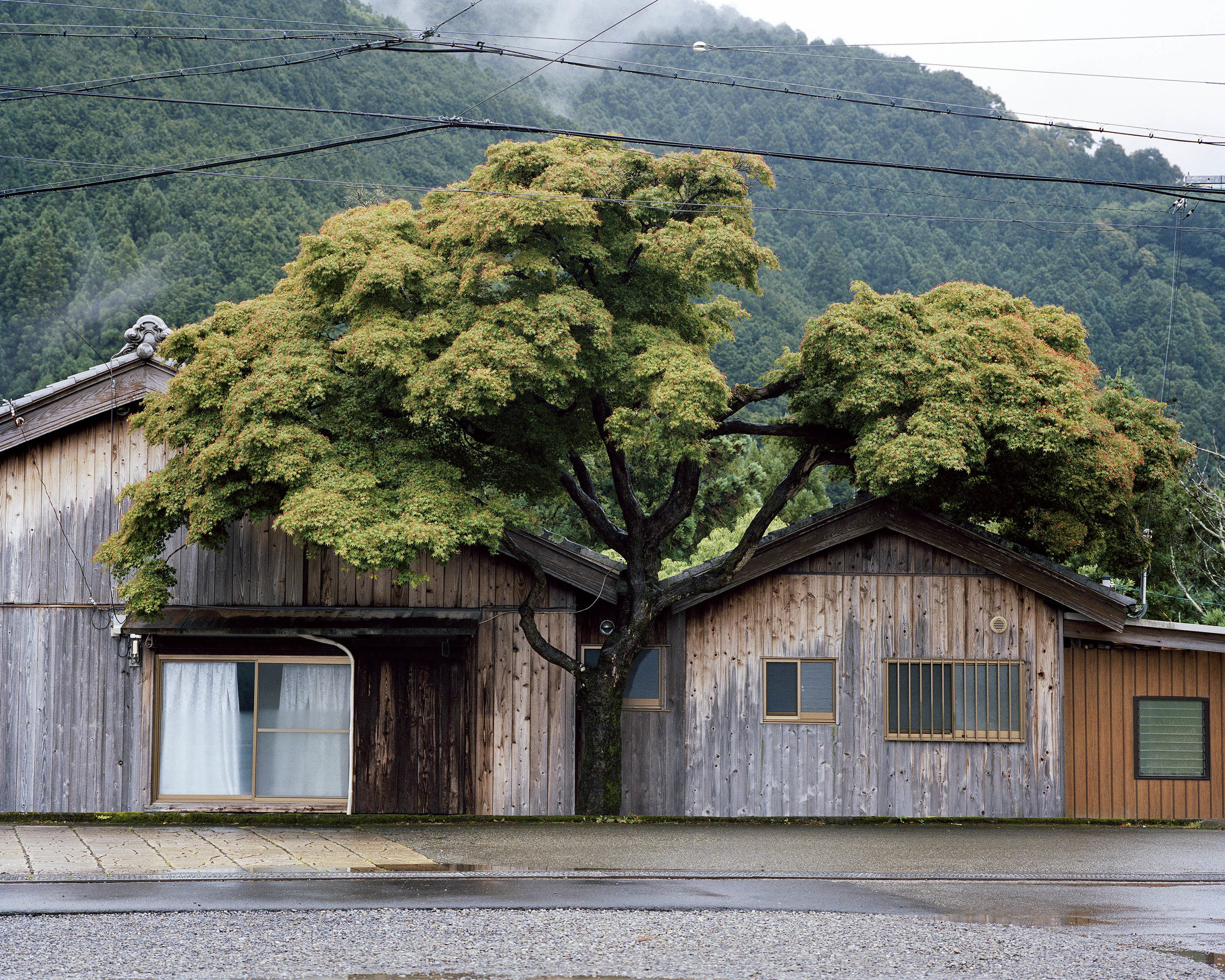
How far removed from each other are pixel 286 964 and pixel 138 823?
739 cm

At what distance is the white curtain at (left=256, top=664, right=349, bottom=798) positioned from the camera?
51.9 ft

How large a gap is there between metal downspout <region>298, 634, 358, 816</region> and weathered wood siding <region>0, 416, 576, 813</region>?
566 mm

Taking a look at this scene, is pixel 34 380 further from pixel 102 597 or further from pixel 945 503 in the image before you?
pixel 945 503

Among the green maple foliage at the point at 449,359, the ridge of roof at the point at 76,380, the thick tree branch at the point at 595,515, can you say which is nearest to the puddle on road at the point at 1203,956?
the green maple foliage at the point at 449,359

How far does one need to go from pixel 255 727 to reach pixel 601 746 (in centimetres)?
451

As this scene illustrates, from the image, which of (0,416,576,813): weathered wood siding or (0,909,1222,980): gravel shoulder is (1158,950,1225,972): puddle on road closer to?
(0,909,1222,980): gravel shoulder

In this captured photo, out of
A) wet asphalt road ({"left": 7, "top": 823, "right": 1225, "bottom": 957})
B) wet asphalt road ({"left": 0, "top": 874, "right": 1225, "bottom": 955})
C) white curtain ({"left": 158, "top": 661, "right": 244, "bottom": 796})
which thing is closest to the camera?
wet asphalt road ({"left": 0, "top": 874, "right": 1225, "bottom": 955})

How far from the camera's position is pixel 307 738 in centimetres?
1584

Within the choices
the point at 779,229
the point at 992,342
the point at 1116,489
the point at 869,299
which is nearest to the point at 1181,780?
the point at 1116,489

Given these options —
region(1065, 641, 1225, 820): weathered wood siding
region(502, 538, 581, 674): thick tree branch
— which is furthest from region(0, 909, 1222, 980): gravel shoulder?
region(1065, 641, 1225, 820): weathered wood siding

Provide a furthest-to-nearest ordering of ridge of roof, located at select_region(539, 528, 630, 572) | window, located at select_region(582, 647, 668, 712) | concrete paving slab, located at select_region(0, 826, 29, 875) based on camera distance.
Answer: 1. window, located at select_region(582, 647, 668, 712)
2. ridge of roof, located at select_region(539, 528, 630, 572)
3. concrete paving slab, located at select_region(0, 826, 29, 875)

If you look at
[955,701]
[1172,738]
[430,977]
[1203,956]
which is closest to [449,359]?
[430,977]

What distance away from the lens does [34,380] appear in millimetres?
57406

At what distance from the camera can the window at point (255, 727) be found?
1570 centimetres
